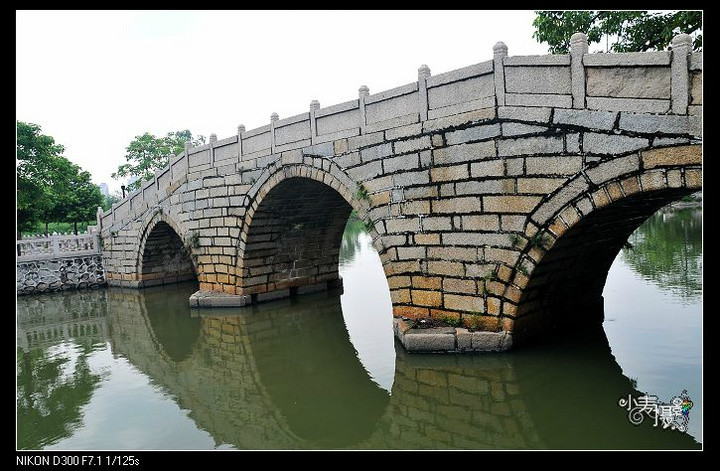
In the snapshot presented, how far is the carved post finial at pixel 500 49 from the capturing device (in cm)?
639

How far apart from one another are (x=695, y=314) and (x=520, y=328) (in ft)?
10.8

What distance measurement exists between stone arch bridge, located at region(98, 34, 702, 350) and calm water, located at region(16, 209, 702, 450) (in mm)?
748

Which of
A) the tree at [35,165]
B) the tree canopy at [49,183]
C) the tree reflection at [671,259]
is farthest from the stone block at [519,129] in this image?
the tree at [35,165]

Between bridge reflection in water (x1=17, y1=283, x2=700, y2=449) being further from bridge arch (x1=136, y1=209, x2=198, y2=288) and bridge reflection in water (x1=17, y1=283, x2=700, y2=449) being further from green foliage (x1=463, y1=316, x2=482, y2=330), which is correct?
bridge arch (x1=136, y1=209, x2=198, y2=288)

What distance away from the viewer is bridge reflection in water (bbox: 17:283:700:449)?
4816mm

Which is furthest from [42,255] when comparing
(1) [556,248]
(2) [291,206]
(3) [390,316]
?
(1) [556,248]

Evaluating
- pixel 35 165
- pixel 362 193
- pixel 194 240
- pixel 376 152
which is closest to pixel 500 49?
pixel 376 152

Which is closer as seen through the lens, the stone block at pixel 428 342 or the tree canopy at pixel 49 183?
the stone block at pixel 428 342

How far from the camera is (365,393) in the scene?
6.06 metres

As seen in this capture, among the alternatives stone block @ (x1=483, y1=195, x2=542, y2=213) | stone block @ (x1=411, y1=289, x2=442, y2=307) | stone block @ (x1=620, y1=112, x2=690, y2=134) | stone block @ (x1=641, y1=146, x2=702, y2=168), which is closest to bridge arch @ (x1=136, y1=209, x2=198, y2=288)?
stone block @ (x1=411, y1=289, x2=442, y2=307)

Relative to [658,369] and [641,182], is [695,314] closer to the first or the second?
[658,369]

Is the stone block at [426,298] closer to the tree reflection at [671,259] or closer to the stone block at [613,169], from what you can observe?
the stone block at [613,169]

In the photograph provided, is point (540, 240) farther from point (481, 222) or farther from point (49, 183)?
point (49, 183)

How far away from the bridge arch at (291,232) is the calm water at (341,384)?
119 centimetres
